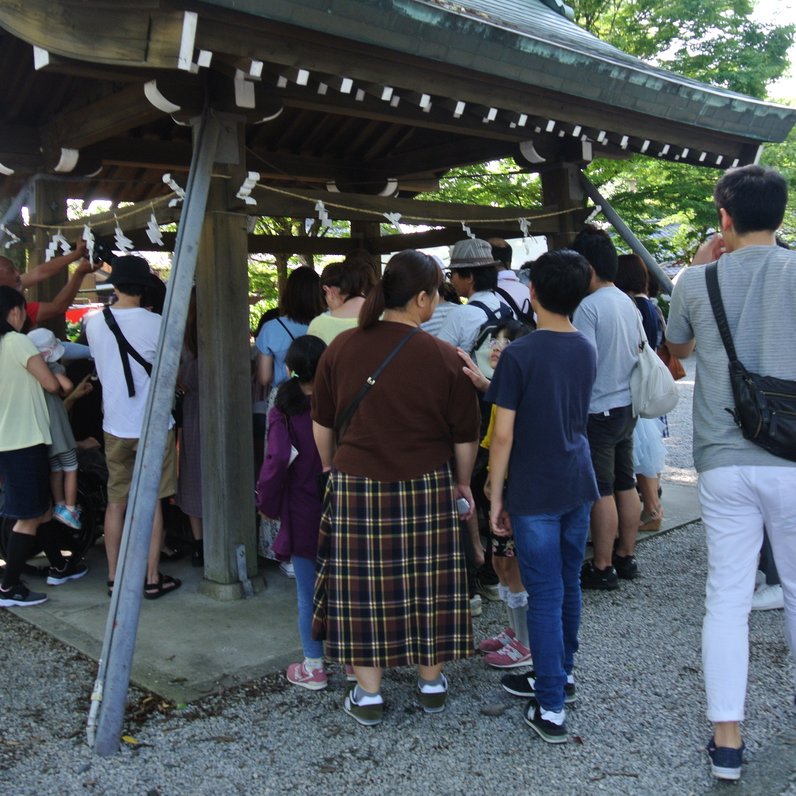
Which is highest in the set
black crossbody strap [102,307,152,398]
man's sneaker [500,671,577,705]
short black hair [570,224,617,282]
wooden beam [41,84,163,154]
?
wooden beam [41,84,163,154]

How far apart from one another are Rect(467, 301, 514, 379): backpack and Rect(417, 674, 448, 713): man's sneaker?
1.47 metres

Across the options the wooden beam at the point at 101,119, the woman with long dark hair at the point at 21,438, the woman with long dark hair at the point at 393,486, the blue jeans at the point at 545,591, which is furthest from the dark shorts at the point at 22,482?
the blue jeans at the point at 545,591

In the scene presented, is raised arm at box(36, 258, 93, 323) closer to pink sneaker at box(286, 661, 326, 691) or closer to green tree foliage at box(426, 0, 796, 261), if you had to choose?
pink sneaker at box(286, 661, 326, 691)

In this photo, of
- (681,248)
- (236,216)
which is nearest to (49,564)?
(236,216)

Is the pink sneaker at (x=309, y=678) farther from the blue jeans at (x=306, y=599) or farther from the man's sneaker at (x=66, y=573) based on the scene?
the man's sneaker at (x=66, y=573)

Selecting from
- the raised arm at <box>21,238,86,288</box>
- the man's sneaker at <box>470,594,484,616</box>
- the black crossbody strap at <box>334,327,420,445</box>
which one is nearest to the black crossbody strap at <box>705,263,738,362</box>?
the black crossbody strap at <box>334,327,420,445</box>

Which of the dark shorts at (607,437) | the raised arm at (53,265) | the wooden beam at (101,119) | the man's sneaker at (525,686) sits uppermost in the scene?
the wooden beam at (101,119)

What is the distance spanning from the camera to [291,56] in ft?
11.7

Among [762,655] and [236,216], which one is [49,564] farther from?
[762,655]

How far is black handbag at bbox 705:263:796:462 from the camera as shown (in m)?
2.65

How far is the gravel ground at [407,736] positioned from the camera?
2777mm

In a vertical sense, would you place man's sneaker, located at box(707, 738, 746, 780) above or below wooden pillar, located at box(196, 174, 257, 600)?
below

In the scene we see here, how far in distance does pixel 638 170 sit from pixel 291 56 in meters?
10.4

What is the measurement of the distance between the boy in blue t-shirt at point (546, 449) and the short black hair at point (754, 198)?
0.52 meters
